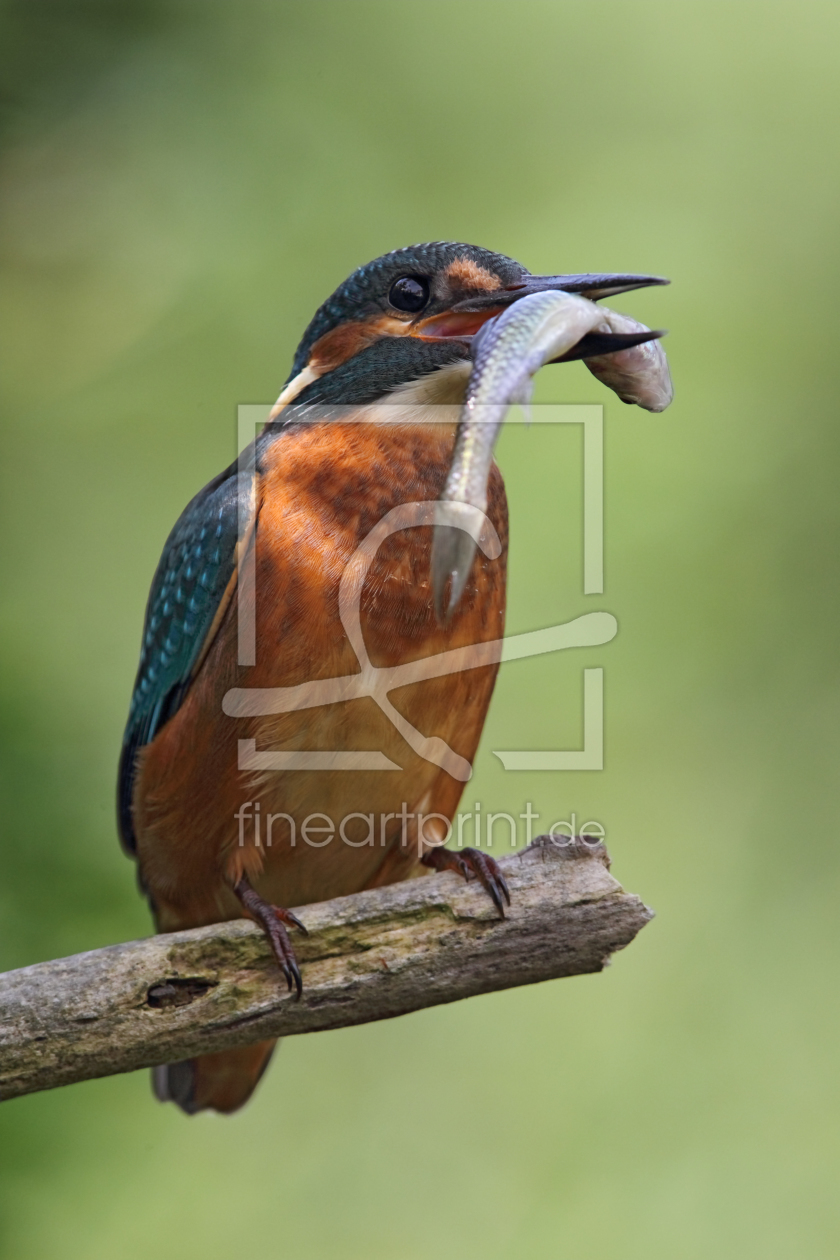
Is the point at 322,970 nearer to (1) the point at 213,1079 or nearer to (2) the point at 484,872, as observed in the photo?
(2) the point at 484,872

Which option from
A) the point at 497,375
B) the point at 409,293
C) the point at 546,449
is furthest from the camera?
the point at 546,449

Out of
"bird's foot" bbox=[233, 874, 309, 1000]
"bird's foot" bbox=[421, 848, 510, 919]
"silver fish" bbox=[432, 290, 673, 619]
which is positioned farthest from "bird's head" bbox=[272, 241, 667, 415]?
"bird's foot" bbox=[233, 874, 309, 1000]

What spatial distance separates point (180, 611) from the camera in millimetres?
2475

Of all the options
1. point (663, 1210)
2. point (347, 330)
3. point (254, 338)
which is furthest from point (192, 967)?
point (254, 338)

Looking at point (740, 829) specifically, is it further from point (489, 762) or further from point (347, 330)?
point (347, 330)

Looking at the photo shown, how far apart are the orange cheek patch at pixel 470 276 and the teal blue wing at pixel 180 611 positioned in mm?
624

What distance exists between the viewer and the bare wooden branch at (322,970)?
198cm

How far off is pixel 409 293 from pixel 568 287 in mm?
401

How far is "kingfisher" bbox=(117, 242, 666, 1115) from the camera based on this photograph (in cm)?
224

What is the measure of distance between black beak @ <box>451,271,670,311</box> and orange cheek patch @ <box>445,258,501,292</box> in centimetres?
2

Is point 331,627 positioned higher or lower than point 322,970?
higher

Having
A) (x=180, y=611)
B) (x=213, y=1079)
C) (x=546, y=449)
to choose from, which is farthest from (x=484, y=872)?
(x=546, y=449)

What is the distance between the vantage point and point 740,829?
4.19 meters

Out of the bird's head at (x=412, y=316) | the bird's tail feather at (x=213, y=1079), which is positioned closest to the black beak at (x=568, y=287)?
the bird's head at (x=412, y=316)
